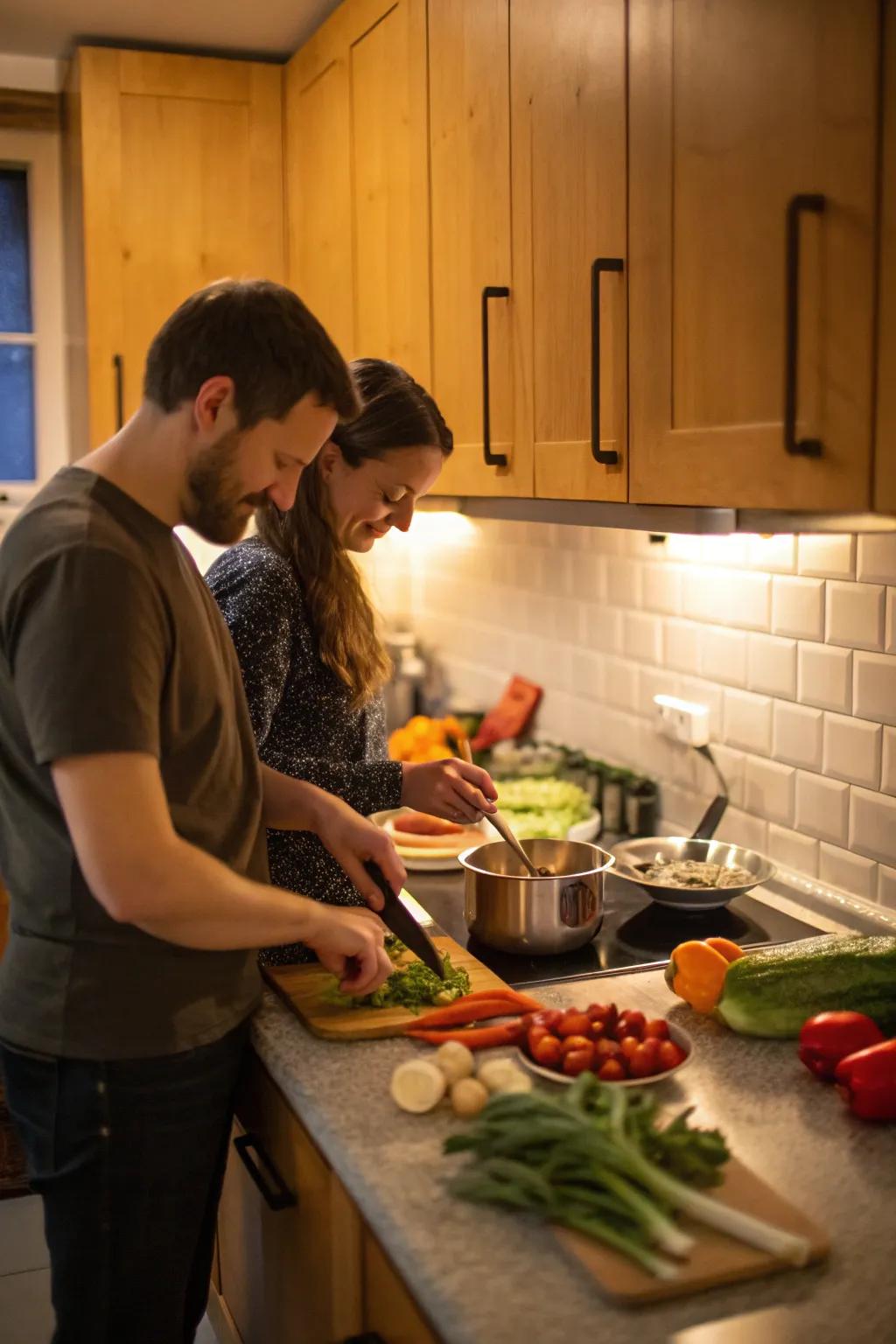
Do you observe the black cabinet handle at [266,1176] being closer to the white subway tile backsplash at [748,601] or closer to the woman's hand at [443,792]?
the woman's hand at [443,792]

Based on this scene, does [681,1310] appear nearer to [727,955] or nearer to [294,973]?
[727,955]

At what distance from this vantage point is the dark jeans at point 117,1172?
4.64 feet

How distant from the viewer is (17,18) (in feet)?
9.89

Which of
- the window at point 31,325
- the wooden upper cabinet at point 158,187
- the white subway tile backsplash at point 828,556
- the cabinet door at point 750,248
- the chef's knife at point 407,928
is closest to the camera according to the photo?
the cabinet door at point 750,248

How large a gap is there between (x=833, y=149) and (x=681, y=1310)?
1.06m

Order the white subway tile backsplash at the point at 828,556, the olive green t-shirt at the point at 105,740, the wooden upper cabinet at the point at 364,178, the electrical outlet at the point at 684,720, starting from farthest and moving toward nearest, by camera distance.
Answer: the wooden upper cabinet at the point at 364,178
the electrical outlet at the point at 684,720
the white subway tile backsplash at the point at 828,556
the olive green t-shirt at the point at 105,740

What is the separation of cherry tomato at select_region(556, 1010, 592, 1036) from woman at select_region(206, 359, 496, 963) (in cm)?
42

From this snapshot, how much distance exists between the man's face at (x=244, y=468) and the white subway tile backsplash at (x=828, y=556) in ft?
2.65

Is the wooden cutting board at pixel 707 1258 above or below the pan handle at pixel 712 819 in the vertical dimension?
below

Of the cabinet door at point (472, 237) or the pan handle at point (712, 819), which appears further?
the pan handle at point (712, 819)

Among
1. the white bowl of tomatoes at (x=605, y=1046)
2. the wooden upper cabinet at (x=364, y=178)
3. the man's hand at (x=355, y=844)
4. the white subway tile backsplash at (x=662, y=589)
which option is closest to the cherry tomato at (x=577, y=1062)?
the white bowl of tomatoes at (x=605, y=1046)

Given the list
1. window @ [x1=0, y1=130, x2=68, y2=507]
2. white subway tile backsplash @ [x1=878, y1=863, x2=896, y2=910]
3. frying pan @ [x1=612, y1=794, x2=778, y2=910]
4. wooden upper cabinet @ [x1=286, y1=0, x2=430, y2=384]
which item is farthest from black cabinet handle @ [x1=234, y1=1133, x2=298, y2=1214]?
window @ [x1=0, y1=130, x2=68, y2=507]

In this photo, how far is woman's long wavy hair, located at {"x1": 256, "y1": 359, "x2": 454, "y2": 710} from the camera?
181 cm

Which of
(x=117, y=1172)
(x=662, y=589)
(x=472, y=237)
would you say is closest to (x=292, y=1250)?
(x=117, y=1172)
